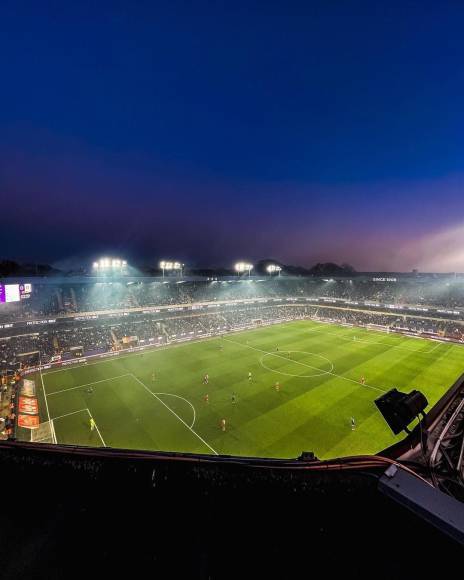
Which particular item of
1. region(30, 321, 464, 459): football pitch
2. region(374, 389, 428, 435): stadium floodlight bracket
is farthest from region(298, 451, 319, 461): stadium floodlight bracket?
region(30, 321, 464, 459): football pitch

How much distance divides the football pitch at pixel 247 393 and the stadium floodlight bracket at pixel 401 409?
734 inches

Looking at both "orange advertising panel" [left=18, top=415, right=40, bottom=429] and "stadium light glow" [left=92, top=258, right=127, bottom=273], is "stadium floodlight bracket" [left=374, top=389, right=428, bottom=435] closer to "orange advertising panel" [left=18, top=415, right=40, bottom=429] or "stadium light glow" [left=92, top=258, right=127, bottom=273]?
"orange advertising panel" [left=18, top=415, right=40, bottom=429]

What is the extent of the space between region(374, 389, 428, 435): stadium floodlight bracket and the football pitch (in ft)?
61.1

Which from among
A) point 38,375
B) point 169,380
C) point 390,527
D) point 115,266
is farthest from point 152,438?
point 115,266

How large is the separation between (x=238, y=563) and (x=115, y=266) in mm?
63659

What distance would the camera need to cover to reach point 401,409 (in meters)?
3.48

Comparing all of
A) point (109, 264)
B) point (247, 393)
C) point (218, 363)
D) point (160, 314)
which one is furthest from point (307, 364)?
point (109, 264)

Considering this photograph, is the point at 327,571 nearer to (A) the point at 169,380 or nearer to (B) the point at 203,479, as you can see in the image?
(B) the point at 203,479

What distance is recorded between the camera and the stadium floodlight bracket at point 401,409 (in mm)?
3471

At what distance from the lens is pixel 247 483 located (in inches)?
120

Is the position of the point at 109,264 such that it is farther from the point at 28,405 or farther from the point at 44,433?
the point at 44,433

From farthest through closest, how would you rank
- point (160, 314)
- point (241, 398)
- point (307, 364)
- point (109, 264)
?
point (109, 264), point (160, 314), point (307, 364), point (241, 398)

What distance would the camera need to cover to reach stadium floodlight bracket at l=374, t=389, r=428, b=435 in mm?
3471

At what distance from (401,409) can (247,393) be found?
2780cm
